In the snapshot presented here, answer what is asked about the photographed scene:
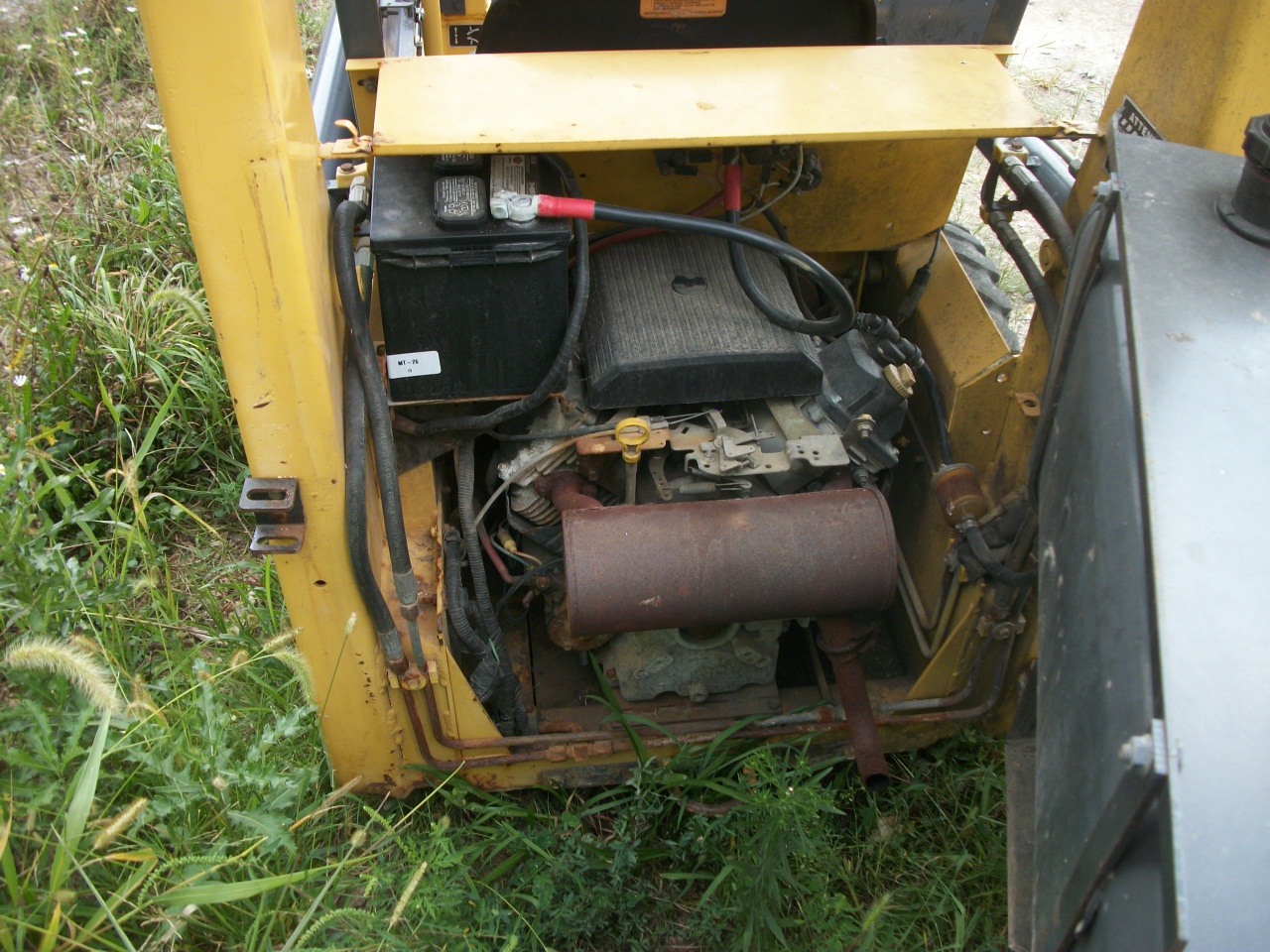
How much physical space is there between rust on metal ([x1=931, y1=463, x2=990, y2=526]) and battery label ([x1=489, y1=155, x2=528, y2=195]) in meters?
0.90

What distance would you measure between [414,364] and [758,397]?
62cm

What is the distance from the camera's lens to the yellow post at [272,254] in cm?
115

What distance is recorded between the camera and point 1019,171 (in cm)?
172

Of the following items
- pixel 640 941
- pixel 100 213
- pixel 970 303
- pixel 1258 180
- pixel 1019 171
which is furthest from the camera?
pixel 100 213

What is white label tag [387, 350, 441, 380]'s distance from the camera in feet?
5.51

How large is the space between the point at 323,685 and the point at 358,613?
0.18 meters

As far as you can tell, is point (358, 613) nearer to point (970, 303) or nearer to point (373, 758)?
point (373, 758)

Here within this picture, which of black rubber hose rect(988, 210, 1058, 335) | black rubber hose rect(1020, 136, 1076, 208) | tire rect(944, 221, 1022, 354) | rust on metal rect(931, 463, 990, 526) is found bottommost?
rust on metal rect(931, 463, 990, 526)

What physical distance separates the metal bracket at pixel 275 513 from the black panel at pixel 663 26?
0.97 metres

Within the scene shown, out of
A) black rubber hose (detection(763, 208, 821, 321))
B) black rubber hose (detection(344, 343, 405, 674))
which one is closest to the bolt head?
black rubber hose (detection(763, 208, 821, 321))

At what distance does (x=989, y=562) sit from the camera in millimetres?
1704

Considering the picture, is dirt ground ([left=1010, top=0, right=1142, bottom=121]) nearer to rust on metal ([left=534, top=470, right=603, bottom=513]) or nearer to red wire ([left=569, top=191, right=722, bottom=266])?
red wire ([left=569, top=191, right=722, bottom=266])

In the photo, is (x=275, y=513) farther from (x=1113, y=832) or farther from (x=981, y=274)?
(x=981, y=274)

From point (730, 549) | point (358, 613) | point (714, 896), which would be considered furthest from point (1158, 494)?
point (714, 896)
